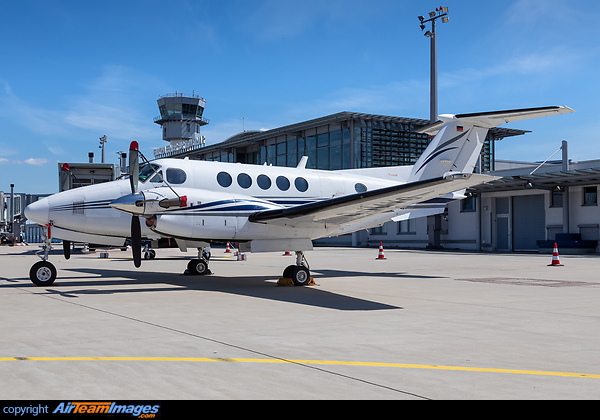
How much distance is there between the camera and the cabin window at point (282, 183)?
15258mm

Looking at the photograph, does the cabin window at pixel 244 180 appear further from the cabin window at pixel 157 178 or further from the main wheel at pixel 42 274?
the main wheel at pixel 42 274

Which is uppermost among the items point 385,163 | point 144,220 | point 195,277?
point 385,163

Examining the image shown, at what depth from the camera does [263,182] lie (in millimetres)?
15008

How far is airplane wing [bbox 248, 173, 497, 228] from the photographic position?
11.2m

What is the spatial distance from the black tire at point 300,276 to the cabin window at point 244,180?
99.7 inches

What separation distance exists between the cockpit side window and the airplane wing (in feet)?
6.37

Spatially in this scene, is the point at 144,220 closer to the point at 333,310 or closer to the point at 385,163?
the point at 333,310

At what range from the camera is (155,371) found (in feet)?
16.9

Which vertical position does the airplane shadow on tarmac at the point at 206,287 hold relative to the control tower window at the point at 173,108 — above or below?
below

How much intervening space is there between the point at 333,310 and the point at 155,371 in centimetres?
486

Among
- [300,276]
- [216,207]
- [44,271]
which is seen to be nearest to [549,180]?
[300,276]

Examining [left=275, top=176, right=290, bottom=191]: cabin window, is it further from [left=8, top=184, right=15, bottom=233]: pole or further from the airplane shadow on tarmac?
[left=8, top=184, right=15, bottom=233]: pole
